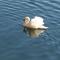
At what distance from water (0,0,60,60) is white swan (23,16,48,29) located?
0.32 metres

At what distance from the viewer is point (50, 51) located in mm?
11305

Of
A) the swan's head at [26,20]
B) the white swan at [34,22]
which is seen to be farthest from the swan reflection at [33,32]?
the swan's head at [26,20]

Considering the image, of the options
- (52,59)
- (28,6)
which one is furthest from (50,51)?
(28,6)

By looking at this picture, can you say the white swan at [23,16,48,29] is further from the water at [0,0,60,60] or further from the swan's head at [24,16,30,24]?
the water at [0,0,60,60]

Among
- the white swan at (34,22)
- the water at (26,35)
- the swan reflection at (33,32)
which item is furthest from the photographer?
the white swan at (34,22)

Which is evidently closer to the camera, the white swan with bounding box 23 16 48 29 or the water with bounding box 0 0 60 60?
the water with bounding box 0 0 60 60

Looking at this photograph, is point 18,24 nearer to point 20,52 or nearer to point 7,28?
point 7,28

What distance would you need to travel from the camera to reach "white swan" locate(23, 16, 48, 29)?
13.3 m

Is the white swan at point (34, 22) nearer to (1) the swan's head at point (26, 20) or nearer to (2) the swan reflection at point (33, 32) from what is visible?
(1) the swan's head at point (26, 20)

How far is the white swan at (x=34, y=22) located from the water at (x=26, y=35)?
0.32 m

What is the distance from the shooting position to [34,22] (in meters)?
13.5

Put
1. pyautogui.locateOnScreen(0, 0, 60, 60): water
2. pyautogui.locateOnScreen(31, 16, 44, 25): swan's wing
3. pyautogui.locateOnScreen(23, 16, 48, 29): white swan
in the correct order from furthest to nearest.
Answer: pyautogui.locateOnScreen(31, 16, 44, 25): swan's wing, pyautogui.locateOnScreen(23, 16, 48, 29): white swan, pyautogui.locateOnScreen(0, 0, 60, 60): water

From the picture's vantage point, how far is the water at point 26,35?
1111 cm

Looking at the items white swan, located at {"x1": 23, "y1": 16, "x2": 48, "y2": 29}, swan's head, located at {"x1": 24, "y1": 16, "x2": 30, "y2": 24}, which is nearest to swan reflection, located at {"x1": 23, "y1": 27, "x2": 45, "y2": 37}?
white swan, located at {"x1": 23, "y1": 16, "x2": 48, "y2": 29}
